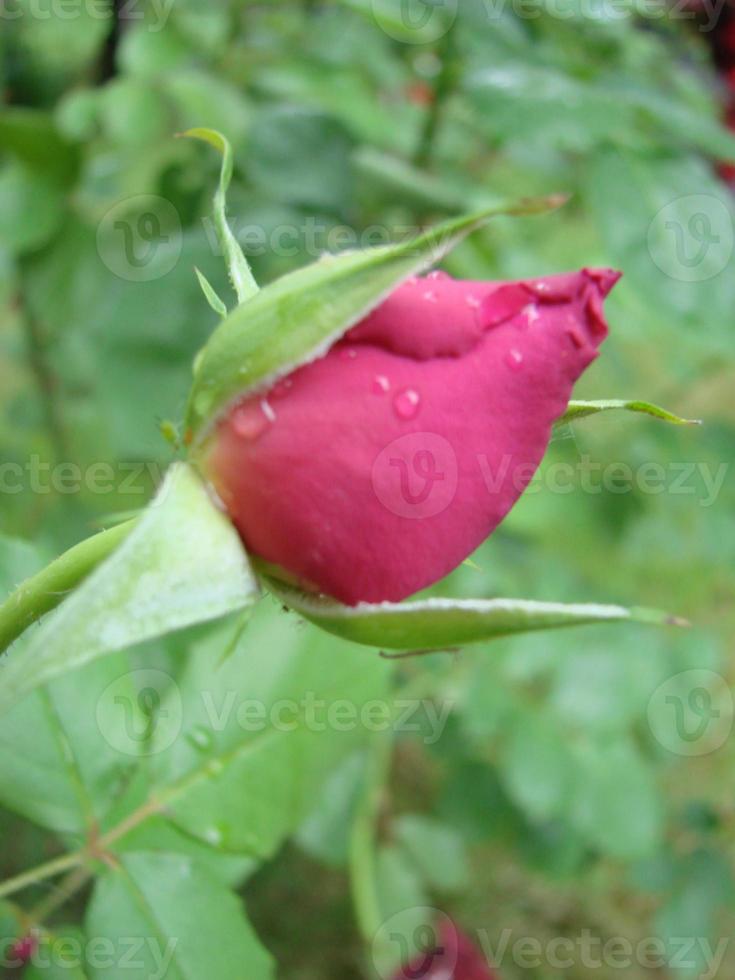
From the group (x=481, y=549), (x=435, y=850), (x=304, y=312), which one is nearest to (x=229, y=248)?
(x=304, y=312)

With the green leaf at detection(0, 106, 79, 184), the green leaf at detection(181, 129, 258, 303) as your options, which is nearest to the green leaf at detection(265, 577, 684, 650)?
the green leaf at detection(181, 129, 258, 303)

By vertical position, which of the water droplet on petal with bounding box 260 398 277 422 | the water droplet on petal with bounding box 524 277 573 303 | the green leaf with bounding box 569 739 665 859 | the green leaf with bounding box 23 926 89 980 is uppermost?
the water droplet on petal with bounding box 524 277 573 303

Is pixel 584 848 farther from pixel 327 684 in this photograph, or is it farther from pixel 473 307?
pixel 473 307

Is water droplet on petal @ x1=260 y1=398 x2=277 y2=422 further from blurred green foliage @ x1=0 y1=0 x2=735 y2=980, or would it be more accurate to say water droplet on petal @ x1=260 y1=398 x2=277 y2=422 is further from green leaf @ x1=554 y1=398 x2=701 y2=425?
blurred green foliage @ x1=0 y1=0 x2=735 y2=980

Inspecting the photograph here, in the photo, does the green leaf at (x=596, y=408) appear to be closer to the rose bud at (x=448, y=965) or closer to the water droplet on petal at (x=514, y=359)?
the water droplet on petal at (x=514, y=359)

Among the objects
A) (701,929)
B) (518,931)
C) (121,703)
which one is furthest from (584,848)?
(121,703)

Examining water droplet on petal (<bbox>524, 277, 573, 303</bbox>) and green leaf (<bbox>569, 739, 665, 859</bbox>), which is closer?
water droplet on petal (<bbox>524, 277, 573, 303</bbox>)
